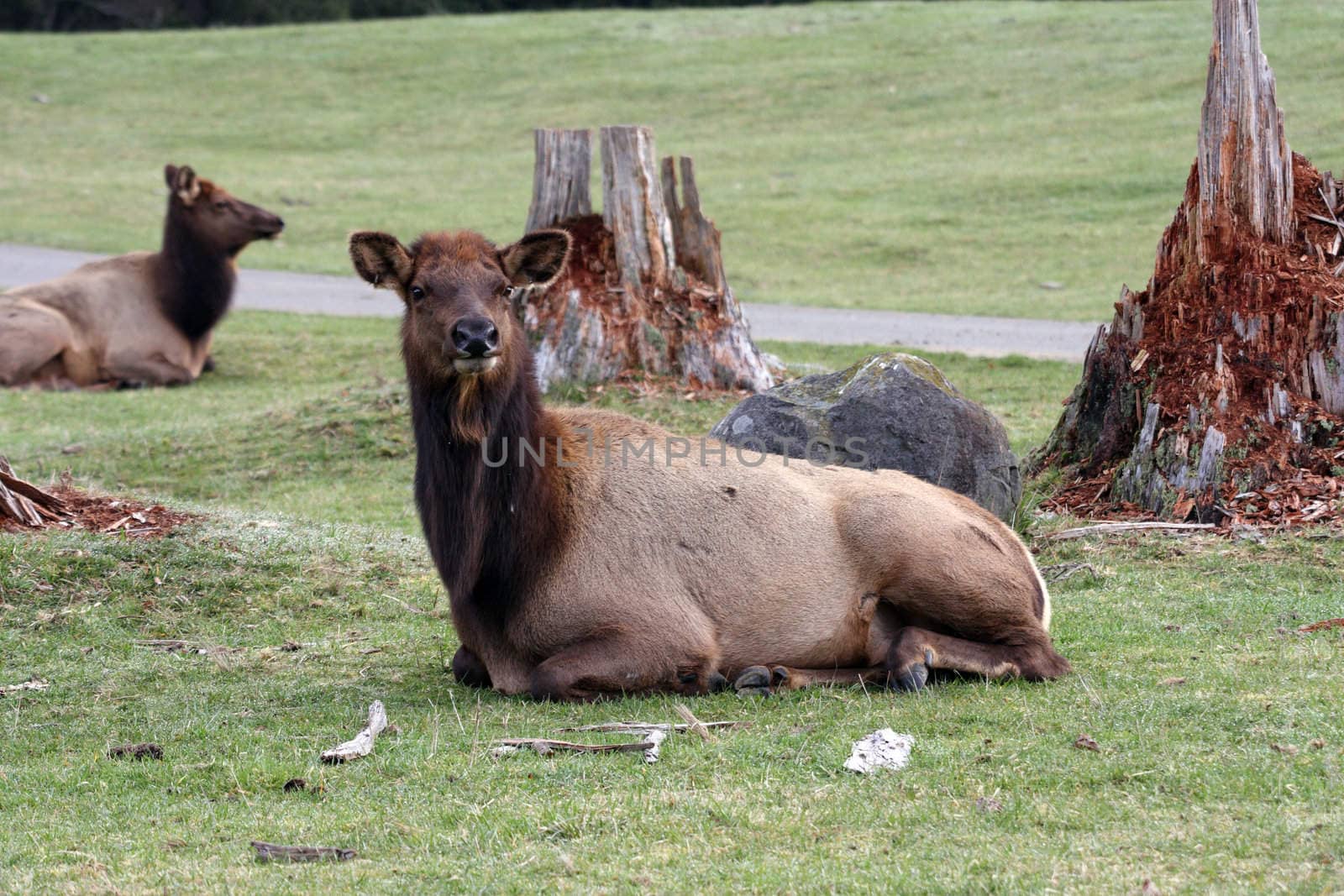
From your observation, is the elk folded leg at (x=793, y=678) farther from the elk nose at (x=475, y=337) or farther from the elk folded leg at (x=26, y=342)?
the elk folded leg at (x=26, y=342)

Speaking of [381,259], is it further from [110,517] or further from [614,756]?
[110,517]

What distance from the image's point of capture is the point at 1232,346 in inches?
436

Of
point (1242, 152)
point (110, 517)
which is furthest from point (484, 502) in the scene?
point (1242, 152)

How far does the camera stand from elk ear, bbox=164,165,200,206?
20.4 meters

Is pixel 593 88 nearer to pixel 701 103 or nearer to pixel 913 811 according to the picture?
pixel 701 103

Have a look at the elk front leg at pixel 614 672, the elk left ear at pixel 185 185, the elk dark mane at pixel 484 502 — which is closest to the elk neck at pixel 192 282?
the elk left ear at pixel 185 185

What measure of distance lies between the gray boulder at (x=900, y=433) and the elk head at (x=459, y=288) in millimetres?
2914

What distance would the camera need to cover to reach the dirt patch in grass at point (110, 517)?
1021 centimetres

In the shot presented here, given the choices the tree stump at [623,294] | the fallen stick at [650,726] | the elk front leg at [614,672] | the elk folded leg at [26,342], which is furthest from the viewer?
the elk folded leg at [26,342]

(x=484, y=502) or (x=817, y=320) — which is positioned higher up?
(x=484, y=502)

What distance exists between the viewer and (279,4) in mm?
68250

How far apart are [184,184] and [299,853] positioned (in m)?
16.9

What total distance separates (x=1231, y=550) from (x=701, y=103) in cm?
3979

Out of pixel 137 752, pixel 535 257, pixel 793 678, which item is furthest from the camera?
pixel 535 257
